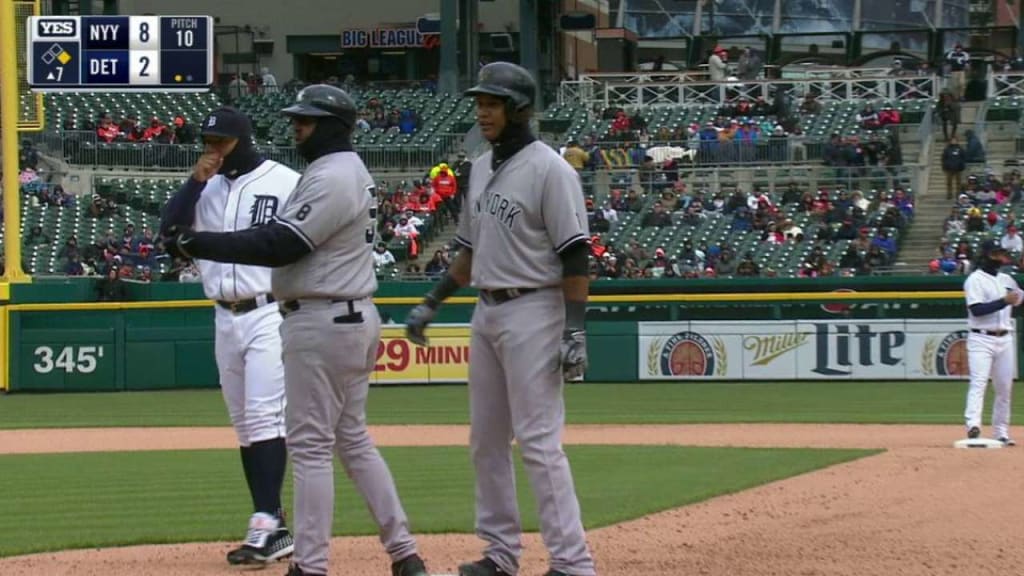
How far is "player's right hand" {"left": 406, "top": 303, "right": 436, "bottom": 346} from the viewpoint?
6785mm

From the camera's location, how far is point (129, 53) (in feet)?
64.1

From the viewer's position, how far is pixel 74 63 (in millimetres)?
19734

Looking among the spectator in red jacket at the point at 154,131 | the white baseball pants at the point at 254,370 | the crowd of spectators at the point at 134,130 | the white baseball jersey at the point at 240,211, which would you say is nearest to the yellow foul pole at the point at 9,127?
the crowd of spectators at the point at 134,130

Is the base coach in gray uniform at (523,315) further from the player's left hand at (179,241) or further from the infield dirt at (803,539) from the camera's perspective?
the player's left hand at (179,241)

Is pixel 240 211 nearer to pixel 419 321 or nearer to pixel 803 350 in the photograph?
pixel 419 321

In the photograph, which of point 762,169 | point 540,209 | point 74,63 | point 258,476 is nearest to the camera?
point 540,209

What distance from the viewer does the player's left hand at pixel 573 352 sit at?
20.2 ft

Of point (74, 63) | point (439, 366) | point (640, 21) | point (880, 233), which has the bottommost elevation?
point (439, 366)

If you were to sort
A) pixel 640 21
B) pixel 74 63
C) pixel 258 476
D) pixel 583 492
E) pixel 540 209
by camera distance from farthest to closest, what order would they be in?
pixel 640 21 → pixel 74 63 → pixel 583 492 → pixel 258 476 → pixel 540 209

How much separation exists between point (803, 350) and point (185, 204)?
17343 mm

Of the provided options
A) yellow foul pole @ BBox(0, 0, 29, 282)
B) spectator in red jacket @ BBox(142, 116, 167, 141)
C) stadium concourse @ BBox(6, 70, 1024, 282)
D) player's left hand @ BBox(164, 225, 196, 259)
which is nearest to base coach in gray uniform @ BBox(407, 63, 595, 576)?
player's left hand @ BBox(164, 225, 196, 259)

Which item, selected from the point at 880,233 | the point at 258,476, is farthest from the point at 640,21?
the point at 258,476

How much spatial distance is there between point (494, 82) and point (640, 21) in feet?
136

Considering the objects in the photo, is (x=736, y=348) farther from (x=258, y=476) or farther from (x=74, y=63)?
(x=258, y=476)
